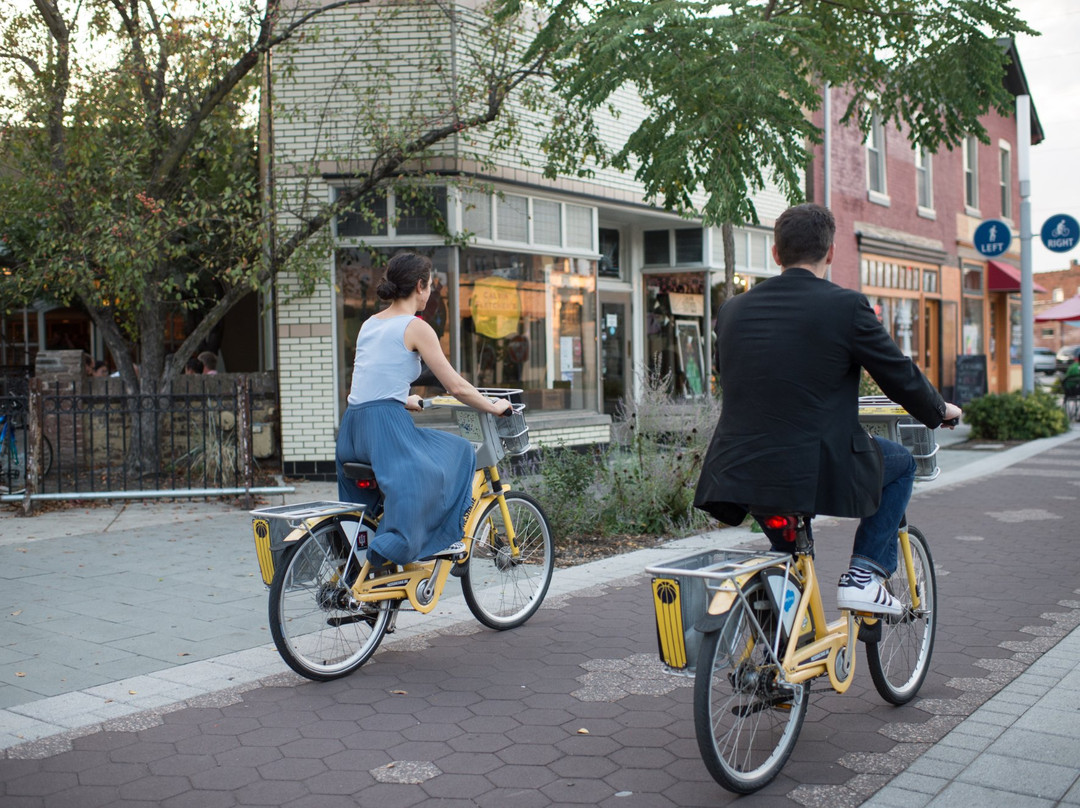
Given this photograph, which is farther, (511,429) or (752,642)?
(511,429)

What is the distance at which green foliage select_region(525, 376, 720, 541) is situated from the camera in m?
8.62

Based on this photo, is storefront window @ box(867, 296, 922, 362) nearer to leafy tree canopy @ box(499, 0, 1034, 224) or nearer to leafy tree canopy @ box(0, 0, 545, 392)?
leafy tree canopy @ box(499, 0, 1034, 224)

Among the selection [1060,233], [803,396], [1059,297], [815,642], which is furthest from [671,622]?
[1059,297]

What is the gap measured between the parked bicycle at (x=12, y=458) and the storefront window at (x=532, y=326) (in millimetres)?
4812

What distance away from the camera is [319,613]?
480 centimetres

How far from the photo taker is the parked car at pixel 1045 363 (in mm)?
52094

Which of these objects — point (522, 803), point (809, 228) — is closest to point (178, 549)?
point (522, 803)

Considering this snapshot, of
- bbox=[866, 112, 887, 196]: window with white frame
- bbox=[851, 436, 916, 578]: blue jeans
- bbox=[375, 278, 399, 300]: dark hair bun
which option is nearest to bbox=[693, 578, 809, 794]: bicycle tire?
bbox=[851, 436, 916, 578]: blue jeans

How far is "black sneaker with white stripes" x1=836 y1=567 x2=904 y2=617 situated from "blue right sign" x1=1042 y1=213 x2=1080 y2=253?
16.3m

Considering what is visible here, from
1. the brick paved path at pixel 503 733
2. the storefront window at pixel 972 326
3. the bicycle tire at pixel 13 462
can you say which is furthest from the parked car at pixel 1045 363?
the brick paved path at pixel 503 733

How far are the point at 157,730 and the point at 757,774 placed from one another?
2345mm

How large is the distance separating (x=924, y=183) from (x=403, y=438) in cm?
2295

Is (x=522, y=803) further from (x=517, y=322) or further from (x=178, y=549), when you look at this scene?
(x=517, y=322)

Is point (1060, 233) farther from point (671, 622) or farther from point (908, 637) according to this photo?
point (671, 622)
